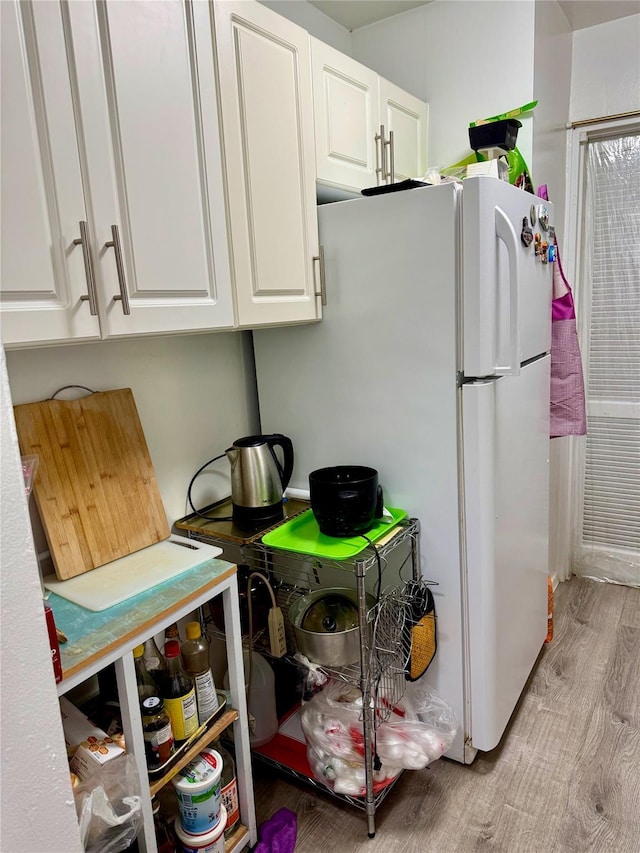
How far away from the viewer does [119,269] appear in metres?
1.08

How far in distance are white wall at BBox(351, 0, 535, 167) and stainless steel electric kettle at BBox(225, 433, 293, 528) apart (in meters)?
1.30

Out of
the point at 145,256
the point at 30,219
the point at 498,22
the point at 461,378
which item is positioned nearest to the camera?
the point at 30,219

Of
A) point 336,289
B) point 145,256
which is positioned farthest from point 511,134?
point 145,256

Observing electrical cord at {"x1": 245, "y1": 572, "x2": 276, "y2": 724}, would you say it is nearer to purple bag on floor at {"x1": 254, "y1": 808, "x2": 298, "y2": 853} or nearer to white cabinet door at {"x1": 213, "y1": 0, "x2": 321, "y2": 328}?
purple bag on floor at {"x1": 254, "y1": 808, "x2": 298, "y2": 853}

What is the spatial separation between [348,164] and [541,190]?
0.81 metres

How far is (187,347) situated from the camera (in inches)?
66.0

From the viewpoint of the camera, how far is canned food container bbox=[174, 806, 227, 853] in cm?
127

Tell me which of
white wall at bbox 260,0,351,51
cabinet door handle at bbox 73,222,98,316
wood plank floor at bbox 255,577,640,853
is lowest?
wood plank floor at bbox 255,577,640,853

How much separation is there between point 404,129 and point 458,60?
35 cm

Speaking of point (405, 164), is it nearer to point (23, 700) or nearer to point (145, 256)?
point (145, 256)

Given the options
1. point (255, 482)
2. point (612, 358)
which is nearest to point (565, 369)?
point (612, 358)

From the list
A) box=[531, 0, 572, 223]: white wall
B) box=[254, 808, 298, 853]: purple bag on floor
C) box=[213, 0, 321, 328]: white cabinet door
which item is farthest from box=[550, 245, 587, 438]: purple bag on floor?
box=[254, 808, 298, 853]: purple bag on floor

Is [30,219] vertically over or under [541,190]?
under

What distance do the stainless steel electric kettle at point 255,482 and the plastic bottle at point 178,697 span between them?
1.41 ft
